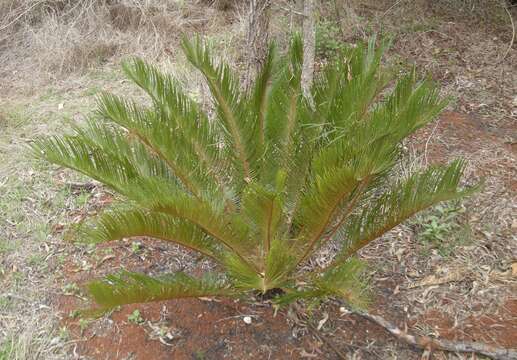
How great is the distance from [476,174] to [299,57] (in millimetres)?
1868

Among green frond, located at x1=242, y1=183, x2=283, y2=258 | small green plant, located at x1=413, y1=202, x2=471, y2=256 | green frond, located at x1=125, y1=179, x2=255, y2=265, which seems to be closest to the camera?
green frond, located at x1=242, y1=183, x2=283, y2=258

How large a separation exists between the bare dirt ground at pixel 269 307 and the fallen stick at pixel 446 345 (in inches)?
1.7

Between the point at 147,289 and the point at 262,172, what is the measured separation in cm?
110

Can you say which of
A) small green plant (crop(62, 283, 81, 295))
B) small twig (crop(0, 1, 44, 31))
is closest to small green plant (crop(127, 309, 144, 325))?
small green plant (crop(62, 283, 81, 295))

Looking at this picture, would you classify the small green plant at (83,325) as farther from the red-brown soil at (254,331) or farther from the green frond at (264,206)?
the green frond at (264,206)

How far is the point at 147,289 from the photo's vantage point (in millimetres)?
1975

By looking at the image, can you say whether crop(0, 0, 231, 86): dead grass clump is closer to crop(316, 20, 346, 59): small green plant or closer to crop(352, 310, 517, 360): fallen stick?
crop(316, 20, 346, 59): small green plant

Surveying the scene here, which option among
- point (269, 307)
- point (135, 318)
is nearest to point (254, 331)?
point (269, 307)

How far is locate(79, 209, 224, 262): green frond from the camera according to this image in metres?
1.91

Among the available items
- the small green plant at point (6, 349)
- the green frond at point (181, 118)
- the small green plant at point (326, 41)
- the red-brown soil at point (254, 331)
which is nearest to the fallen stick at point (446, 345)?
the red-brown soil at point (254, 331)

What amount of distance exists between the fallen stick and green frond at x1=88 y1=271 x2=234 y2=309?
2.99 ft

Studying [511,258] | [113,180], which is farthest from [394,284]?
[113,180]

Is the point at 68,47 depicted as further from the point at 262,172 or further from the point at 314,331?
the point at 314,331

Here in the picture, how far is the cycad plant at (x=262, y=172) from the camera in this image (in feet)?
6.24
